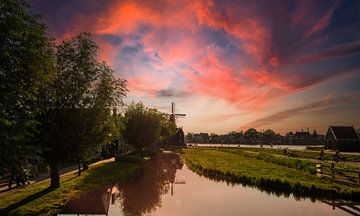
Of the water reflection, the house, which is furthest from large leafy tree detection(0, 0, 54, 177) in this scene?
the house

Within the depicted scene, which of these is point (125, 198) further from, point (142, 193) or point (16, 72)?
point (16, 72)

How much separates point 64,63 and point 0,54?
10072 millimetres

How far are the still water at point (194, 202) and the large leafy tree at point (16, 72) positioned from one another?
4817mm

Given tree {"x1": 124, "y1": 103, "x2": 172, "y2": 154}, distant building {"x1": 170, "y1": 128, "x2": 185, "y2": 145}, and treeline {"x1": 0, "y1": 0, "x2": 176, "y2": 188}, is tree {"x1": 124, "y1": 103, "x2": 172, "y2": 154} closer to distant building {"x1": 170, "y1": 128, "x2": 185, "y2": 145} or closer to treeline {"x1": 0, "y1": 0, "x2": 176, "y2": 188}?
treeline {"x1": 0, "y1": 0, "x2": 176, "y2": 188}

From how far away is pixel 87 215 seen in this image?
55.4 feet

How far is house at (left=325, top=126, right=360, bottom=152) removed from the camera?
263 ft

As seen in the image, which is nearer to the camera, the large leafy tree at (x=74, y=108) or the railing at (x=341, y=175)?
the large leafy tree at (x=74, y=108)

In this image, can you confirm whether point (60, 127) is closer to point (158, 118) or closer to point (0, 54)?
point (0, 54)

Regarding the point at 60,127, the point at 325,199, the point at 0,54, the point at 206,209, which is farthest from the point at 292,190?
the point at 0,54

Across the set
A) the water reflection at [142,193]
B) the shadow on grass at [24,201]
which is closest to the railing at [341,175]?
the water reflection at [142,193]

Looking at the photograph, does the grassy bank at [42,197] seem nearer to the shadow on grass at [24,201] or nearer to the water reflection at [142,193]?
Result: the shadow on grass at [24,201]

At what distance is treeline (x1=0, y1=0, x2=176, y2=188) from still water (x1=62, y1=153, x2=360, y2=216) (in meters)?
3.84

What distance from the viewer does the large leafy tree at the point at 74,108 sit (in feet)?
71.4

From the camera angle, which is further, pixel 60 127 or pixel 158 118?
pixel 158 118
